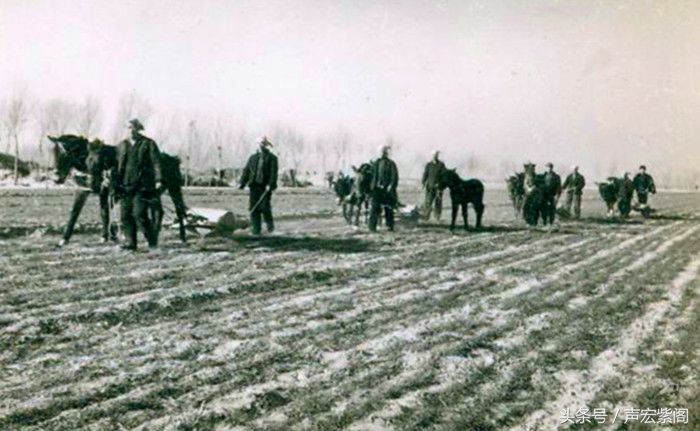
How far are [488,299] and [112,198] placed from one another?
6.24 meters

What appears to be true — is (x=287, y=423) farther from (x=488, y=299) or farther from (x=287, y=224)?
(x=287, y=224)

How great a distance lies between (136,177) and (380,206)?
642cm

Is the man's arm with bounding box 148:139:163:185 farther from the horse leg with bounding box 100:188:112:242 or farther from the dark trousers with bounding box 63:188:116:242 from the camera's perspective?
the horse leg with bounding box 100:188:112:242

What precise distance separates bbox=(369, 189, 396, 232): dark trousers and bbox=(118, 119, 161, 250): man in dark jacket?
5.77m

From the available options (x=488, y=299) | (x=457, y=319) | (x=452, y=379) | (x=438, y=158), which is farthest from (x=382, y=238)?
(x=452, y=379)

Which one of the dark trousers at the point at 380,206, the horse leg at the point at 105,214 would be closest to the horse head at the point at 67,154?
the horse leg at the point at 105,214

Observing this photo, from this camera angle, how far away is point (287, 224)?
17125 millimetres

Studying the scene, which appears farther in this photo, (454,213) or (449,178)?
(449,178)

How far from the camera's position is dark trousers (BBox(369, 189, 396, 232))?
14633 millimetres

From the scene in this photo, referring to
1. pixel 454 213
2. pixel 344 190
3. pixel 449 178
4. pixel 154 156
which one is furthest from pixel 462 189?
pixel 154 156

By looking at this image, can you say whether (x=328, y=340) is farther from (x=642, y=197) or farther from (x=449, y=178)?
(x=642, y=197)

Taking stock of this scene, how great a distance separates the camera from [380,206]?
14.9 metres

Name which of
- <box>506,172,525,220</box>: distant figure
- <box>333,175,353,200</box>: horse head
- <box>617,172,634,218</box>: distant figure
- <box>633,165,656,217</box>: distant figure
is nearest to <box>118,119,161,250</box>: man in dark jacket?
<box>333,175,353,200</box>: horse head

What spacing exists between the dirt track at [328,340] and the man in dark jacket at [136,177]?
1.67 ft
